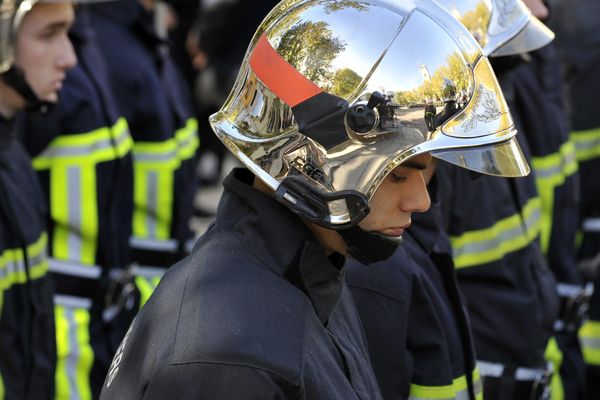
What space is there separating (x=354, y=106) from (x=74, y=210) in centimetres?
234

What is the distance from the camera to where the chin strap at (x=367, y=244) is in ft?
7.83

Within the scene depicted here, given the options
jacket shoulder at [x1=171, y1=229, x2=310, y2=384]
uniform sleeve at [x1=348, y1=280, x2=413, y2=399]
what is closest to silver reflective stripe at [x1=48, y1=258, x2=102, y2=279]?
uniform sleeve at [x1=348, y1=280, x2=413, y2=399]

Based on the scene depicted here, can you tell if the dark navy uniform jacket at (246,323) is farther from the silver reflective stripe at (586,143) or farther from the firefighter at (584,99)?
the silver reflective stripe at (586,143)

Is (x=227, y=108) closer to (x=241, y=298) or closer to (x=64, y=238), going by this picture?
(x=241, y=298)

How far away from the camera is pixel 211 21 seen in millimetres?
9492

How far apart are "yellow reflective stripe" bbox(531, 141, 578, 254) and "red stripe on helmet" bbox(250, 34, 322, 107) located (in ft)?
7.49

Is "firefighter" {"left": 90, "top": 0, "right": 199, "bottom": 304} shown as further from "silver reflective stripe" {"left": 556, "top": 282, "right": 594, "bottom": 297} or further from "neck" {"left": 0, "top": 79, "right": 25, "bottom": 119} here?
"silver reflective stripe" {"left": 556, "top": 282, "right": 594, "bottom": 297}

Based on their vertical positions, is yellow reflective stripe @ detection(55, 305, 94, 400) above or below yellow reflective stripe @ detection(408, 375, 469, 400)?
below

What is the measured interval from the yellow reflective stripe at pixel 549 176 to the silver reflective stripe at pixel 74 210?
69.9 inches

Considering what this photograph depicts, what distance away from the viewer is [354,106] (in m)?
2.36

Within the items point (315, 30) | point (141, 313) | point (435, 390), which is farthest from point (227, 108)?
point (435, 390)

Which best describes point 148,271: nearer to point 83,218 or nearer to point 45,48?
point 83,218

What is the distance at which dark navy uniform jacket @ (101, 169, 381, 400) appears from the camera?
2.07 meters

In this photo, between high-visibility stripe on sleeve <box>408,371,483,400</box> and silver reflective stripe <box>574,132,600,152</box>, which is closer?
high-visibility stripe on sleeve <box>408,371,483,400</box>
